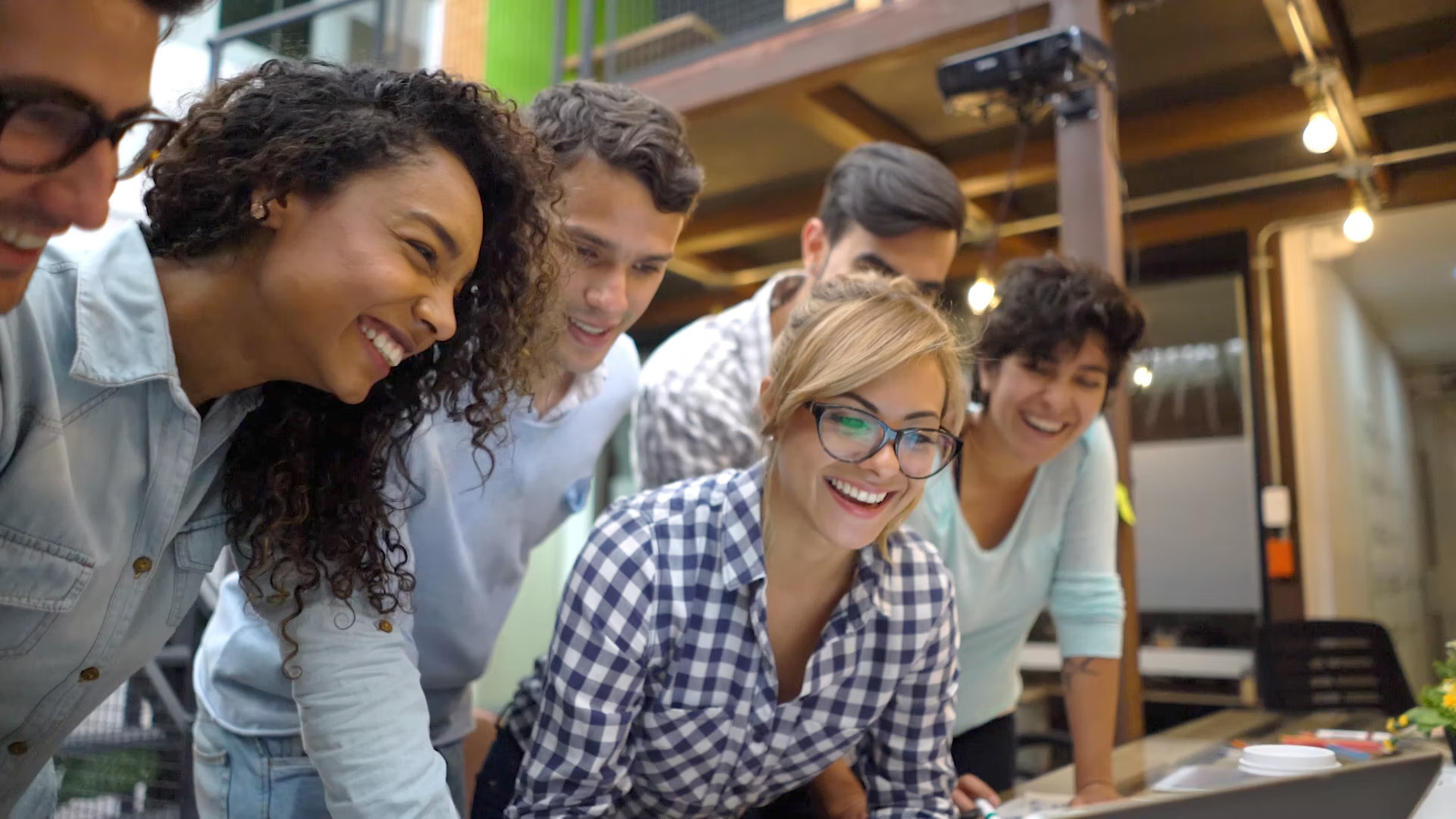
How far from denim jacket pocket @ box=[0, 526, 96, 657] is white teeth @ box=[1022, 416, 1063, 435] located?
1.48 metres

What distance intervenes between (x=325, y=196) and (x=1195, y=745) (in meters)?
2.37

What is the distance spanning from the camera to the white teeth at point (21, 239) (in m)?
0.67

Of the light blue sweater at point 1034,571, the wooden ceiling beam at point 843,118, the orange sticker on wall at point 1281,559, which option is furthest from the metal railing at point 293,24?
the orange sticker on wall at point 1281,559

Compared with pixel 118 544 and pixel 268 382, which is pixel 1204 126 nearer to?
pixel 268 382

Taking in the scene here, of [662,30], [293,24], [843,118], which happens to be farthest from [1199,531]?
[293,24]

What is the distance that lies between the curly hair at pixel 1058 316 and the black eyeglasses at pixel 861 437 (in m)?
0.56

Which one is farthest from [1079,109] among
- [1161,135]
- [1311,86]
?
[1161,135]

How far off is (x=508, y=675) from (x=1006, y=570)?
18.2ft

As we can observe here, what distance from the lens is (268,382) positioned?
1129 mm

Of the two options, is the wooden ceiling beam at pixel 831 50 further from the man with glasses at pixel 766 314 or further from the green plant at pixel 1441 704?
the green plant at pixel 1441 704

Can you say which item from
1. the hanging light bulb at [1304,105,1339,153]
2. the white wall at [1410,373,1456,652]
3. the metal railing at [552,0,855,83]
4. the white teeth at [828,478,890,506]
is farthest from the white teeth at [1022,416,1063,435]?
the white wall at [1410,373,1456,652]

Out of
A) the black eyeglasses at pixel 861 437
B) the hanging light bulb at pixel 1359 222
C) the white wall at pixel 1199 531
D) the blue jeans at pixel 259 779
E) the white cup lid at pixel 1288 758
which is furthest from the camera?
the white wall at pixel 1199 531

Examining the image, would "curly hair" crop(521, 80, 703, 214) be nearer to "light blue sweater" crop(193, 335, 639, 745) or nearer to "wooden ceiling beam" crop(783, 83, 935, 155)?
"light blue sweater" crop(193, 335, 639, 745)

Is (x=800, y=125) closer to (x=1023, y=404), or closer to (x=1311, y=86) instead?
(x=1311, y=86)
